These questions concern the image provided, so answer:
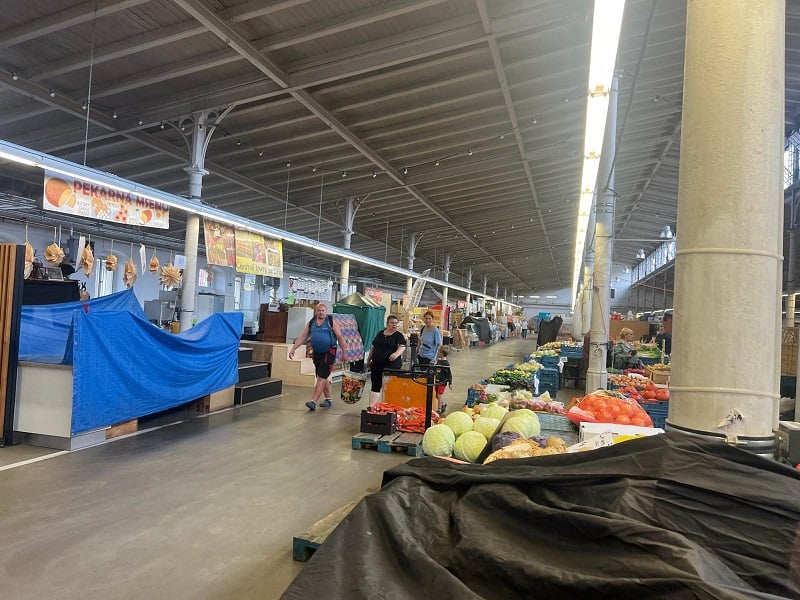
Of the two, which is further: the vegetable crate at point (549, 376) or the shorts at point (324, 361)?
the vegetable crate at point (549, 376)

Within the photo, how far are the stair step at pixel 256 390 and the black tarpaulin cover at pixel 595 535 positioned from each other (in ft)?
25.0

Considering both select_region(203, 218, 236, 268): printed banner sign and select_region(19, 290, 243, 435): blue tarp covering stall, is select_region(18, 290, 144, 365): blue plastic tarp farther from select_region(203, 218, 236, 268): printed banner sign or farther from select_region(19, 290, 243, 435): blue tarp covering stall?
select_region(203, 218, 236, 268): printed banner sign

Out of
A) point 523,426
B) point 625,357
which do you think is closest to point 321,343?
point 523,426

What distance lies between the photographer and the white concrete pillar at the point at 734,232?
81.6 inches

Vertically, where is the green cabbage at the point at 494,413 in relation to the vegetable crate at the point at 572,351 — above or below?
below

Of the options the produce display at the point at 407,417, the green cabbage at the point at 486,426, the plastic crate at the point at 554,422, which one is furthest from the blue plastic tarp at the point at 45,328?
the plastic crate at the point at 554,422

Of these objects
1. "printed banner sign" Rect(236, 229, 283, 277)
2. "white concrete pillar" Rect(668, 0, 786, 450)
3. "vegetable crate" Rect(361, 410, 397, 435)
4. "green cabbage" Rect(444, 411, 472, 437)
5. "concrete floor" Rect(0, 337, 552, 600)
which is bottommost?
"concrete floor" Rect(0, 337, 552, 600)

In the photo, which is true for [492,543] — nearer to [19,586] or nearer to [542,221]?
[19,586]

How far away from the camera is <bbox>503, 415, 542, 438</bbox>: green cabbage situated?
361 centimetres

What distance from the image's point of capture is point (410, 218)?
19281mm

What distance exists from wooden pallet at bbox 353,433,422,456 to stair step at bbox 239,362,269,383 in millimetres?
3860

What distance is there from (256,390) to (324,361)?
1.59 meters

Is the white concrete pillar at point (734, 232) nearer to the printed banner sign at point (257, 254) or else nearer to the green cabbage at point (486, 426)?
the green cabbage at point (486, 426)

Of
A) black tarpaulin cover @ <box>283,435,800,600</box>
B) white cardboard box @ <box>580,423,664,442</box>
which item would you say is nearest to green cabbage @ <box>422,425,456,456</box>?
white cardboard box @ <box>580,423,664,442</box>
